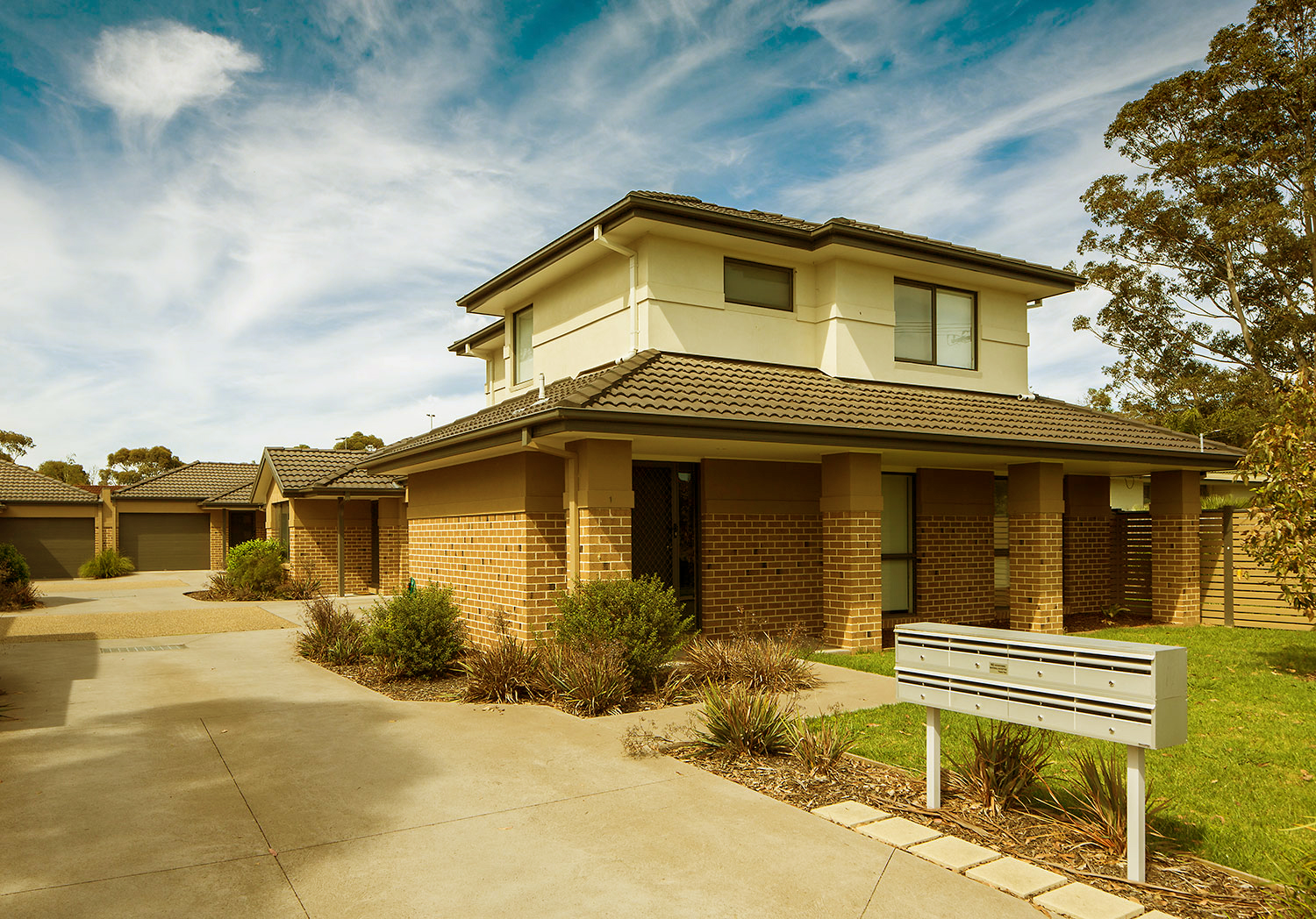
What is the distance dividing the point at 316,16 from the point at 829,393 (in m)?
8.74

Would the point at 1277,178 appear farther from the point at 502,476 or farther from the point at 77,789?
the point at 77,789

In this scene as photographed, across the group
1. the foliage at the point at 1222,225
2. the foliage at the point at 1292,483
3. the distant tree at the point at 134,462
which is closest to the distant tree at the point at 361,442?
the distant tree at the point at 134,462

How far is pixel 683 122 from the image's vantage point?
48.9 feet

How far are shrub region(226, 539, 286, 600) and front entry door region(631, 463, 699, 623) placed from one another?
13933 mm

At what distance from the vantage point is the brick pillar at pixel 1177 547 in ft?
50.9

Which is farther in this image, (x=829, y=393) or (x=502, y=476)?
(x=829, y=393)

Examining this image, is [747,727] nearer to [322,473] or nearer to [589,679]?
[589,679]

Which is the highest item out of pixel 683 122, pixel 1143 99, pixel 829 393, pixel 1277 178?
pixel 1143 99

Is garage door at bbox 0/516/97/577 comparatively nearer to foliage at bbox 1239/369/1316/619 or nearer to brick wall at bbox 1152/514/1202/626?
brick wall at bbox 1152/514/1202/626

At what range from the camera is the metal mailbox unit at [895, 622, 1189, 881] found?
4199mm

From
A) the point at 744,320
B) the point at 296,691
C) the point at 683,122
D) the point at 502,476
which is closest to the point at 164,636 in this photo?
the point at 296,691

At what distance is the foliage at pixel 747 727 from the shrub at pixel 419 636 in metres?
4.37

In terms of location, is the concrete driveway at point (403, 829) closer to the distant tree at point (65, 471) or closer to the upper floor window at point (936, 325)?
the upper floor window at point (936, 325)

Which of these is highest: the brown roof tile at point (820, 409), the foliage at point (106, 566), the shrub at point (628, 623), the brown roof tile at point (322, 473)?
the brown roof tile at point (820, 409)
